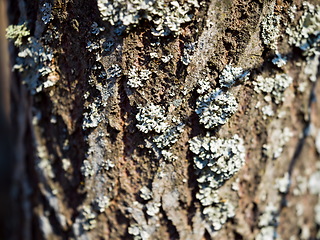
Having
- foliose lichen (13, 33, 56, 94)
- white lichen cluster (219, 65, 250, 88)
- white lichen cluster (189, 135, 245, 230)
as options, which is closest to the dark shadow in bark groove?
white lichen cluster (189, 135, 245, 230)

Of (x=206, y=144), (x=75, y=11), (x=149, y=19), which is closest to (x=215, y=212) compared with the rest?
(x=206, y=144)

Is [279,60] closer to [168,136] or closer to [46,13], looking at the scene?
[168,136]

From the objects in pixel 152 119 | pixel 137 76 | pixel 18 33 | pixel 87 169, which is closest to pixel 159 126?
pixel 152 119

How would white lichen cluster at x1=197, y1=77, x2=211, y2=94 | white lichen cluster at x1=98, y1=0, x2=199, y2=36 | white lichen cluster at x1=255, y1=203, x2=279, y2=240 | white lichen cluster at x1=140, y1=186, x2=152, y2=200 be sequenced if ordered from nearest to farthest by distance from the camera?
white lichen cluster at x1=98, y1=0, x2=199, y2=36, white lichen cluster at x1=197, y1=77, x2=211, y2=94, white lichen cluster at x1=140, y1=186, x2=152, y2=200, white lichen cluster at x1=255, y1=203, x2=279, y2=240

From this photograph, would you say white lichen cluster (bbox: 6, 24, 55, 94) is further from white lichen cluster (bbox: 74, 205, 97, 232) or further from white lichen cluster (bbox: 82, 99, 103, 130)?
white lichen cluster (bbox: 74, 205, 97, 232)

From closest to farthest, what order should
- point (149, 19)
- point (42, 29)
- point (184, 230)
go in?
1. point (149, 19)
2. point (42, 29)
3. point (184, 230)

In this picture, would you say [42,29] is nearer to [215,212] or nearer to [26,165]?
[26,165]

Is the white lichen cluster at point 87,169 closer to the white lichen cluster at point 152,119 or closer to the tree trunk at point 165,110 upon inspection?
the tree trunk at point 165,110
